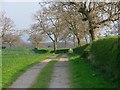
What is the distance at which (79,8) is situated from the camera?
1531 inches

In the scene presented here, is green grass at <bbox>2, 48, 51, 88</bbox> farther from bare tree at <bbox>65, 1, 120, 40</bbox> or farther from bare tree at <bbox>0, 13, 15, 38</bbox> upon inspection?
bare tree at <bbox>0, 13, 15, 38</bbox>

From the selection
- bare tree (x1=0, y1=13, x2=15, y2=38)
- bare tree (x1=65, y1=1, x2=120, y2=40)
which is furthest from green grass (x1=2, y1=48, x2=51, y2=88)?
bare tree (x1=0, y1=13, x2=15, y2=38)

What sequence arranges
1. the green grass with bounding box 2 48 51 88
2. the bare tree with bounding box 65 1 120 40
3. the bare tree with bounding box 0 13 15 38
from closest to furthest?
the green grass with bounding box 2 48 51 88 < the bare tree with bounding box 65 1 120 40 < the bare tree with bounding box 0 13 15 38

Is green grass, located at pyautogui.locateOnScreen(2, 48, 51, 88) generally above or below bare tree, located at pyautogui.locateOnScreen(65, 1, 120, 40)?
below

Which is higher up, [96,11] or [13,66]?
[96,11]

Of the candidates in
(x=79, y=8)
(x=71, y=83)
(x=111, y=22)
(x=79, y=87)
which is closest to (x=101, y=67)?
(x=71, y=83)

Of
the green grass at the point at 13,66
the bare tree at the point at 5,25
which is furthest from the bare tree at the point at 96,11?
the bare tree at the point at 5,25

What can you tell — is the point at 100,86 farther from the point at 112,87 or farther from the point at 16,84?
the point at 16,84

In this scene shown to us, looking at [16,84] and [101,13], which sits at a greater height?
[101,13]

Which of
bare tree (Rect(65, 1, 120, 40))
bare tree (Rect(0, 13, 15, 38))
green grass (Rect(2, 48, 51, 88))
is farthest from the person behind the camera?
bare tree (Rect(0, 13, 15, 38))

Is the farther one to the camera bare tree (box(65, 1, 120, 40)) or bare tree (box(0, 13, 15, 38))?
bare tree (box(0, 13, 15, 38))

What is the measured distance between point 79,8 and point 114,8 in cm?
401

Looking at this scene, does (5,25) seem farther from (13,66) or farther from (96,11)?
(13,66)

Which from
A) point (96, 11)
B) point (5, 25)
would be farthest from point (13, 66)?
point (5, 25)
